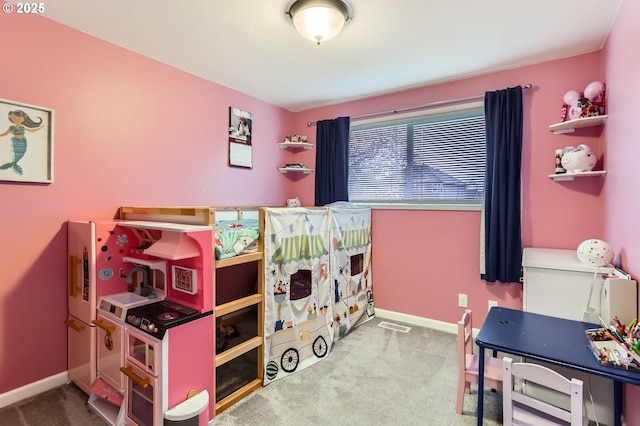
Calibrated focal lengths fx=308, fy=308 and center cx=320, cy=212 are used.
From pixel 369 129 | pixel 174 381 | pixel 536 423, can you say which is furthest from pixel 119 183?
pixel 536 423

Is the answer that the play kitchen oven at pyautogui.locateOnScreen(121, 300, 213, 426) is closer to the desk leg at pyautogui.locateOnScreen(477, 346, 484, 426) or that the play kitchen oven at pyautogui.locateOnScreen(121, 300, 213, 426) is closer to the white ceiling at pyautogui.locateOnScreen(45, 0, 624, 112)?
the desk leg at pyautogui.locateOnScreen(477, 346, 484, 426)

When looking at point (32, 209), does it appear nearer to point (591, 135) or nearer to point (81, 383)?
point (81, 383)

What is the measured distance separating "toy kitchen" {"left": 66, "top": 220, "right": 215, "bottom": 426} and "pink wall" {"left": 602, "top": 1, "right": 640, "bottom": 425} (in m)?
2.24

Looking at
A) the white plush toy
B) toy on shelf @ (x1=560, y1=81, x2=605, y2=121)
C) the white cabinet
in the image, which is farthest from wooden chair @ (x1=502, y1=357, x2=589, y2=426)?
toy on shelf @ (x1=560, y1=81, x2=605, y2=121)

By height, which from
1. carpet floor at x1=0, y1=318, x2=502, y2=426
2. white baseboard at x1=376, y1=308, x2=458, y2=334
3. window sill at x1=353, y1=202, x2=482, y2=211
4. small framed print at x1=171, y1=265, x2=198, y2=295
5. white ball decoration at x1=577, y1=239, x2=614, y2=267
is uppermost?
window sill at x1=353, y1=202, x2=482, y2=211

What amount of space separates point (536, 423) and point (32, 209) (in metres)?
3.08

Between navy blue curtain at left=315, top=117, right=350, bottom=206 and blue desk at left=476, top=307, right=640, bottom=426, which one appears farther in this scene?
navy blue curtain at left=315, top=117, right=350, bottom=206

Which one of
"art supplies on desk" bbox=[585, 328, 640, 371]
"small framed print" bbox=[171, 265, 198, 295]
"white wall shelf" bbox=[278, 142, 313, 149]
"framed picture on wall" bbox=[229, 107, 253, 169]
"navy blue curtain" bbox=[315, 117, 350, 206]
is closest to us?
"art supplies on desk" bbox=[585, 328, 640, 371]

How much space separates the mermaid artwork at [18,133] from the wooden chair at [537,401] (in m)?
2.96

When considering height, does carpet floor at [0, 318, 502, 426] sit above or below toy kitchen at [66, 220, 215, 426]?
below

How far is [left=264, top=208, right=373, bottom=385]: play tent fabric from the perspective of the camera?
7.30 ft

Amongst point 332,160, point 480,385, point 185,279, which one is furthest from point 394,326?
point 185,279

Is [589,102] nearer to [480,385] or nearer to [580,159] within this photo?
[580,159]

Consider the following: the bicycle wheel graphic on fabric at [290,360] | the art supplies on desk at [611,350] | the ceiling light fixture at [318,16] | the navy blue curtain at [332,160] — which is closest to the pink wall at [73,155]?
the navy blue curtain at [332,160]
